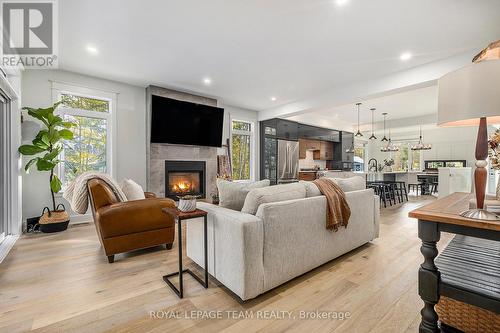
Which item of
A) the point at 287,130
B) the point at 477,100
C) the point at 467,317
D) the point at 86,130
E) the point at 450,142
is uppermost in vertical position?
the point at 287,130

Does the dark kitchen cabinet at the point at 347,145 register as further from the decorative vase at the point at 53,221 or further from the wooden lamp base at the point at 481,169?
the decorative vase at the point at 53,221

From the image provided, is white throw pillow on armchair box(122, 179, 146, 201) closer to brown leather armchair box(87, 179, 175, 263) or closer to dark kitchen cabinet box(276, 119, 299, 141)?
brown leather armchair box(87, 179, 175, 263)

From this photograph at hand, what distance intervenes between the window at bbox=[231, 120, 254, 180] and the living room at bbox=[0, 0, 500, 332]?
0.95m

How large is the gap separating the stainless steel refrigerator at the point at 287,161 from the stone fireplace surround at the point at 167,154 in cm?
227

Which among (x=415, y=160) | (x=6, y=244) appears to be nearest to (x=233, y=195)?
(x=6, y=244)

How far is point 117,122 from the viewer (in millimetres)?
4441

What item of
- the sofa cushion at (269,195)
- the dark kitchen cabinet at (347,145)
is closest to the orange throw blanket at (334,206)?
the sofa cushion at (269,195)

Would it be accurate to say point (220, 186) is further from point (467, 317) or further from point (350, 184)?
point (467, 317)

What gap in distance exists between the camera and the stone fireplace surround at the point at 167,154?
15.2 ft

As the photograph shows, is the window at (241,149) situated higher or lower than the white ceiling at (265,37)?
lower

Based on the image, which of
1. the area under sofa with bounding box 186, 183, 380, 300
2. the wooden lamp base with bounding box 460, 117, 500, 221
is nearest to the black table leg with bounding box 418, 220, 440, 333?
the wooden lamp base with bounding box 460, 117, 500, 221

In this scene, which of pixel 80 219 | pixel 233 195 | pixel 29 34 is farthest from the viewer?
pixel 80 219

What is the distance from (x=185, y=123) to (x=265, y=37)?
2.76 meters

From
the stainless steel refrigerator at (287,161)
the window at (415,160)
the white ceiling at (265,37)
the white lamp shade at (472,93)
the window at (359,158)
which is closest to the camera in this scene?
the white lamp shade at (472,93)
